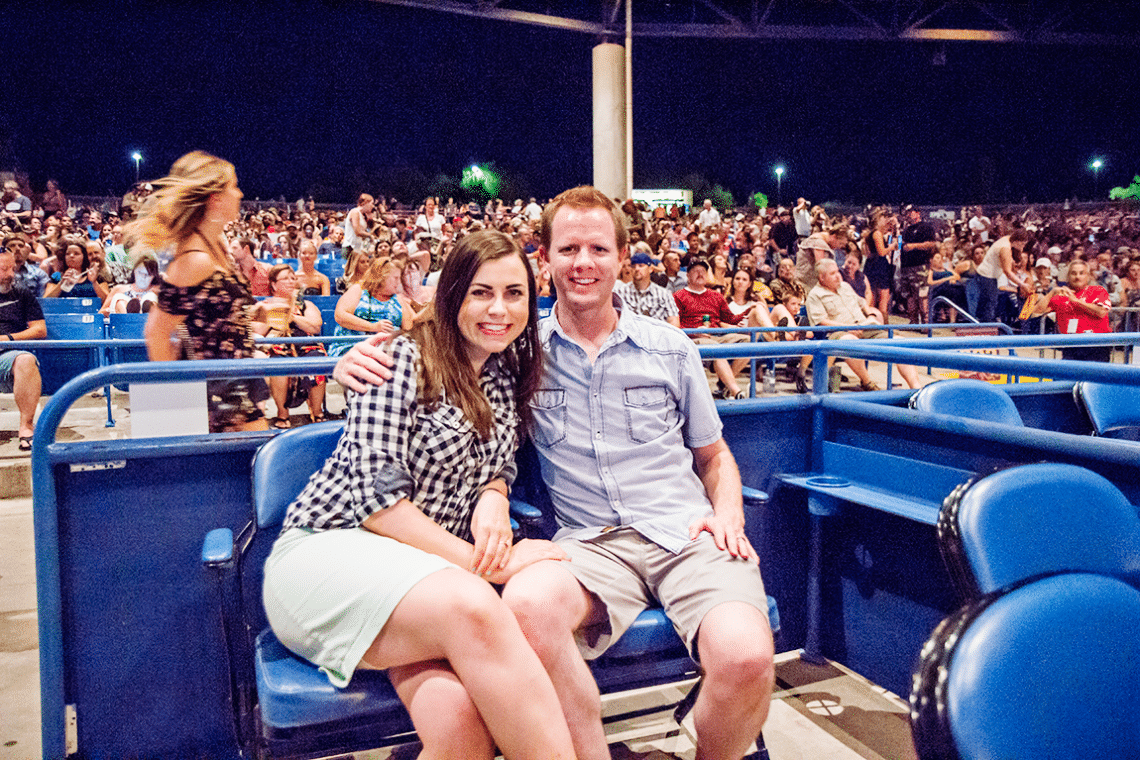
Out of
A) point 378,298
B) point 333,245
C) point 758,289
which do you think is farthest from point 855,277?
point 333,245

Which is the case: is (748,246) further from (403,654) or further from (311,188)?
(311,188)

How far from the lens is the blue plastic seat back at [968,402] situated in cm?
267

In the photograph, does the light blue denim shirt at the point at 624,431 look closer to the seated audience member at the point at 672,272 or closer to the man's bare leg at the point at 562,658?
the man's bare leg at the point at 562,658

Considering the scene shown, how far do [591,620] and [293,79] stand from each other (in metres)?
33.0

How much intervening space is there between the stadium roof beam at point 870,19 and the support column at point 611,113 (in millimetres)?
479

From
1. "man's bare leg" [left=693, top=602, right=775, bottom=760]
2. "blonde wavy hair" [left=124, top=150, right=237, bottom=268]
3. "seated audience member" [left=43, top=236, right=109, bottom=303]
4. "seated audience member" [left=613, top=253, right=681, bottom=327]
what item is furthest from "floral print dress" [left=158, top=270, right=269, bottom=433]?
"seated audience member" [left=43, top=236, right=109, bottom=303]

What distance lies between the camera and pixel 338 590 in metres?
1.57

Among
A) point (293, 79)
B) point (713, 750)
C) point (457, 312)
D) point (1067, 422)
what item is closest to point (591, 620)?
point (713, 750)

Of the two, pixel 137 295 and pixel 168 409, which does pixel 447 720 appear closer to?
pixel 168 409

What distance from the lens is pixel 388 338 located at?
1850 mm

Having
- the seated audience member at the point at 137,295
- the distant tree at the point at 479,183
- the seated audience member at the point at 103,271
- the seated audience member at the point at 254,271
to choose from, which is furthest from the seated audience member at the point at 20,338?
the distant tree at the point at 479,183

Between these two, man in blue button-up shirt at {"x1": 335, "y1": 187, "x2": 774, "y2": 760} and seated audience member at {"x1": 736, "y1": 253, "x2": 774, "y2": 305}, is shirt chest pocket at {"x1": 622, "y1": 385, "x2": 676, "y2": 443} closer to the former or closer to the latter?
man in blue button-up shirt at {"x1": 335, "y1": 187, "x2": 774, "y2": 760}

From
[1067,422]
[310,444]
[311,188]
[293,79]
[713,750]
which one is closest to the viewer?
[713,750]

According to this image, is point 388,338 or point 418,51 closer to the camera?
point 388,338
